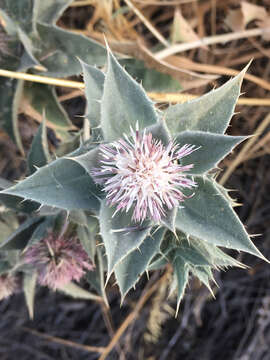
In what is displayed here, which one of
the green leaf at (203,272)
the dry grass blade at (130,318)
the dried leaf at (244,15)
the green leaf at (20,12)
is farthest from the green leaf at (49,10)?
the dry grass blade at (130,318)

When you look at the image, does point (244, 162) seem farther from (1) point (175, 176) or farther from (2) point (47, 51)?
(1) point (175, 176)

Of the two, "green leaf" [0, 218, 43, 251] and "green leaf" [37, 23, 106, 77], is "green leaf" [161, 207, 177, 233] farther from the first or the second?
"green leaf" [37, 23, 106, 77]

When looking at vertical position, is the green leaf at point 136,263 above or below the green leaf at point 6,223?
above

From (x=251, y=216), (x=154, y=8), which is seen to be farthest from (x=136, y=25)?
(x=251, y=216)

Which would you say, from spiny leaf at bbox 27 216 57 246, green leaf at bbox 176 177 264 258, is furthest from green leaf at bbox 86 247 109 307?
green leaf at bbox 176 177 264 258

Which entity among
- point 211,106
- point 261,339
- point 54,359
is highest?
point 211,106

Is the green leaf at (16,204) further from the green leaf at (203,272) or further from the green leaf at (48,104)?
the green leaf at (203,272)

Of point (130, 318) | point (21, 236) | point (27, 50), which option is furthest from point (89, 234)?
point (130, 318)
